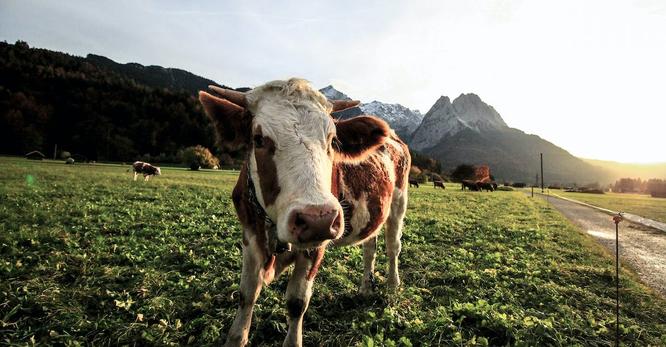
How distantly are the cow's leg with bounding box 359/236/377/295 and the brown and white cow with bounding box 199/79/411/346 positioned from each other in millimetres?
925

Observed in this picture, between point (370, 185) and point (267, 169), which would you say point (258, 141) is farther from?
point (370, 185)

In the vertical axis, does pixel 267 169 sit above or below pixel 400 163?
below

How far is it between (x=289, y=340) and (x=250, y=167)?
2043mm

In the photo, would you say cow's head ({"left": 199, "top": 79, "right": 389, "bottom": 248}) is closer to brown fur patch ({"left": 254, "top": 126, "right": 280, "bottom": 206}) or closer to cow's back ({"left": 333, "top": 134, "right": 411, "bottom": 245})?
brown fur patch ({"left": 254, "top": 126, "right": 280, "bottom": 206})

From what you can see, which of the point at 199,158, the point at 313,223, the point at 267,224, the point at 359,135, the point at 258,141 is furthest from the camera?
the point at 199,158

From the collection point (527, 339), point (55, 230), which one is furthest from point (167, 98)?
point (527, 339)

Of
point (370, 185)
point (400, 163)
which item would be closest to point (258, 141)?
point (370, 185)

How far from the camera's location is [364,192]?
185 inches

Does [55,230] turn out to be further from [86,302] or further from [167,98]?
[167,98]

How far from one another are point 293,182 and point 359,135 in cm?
164

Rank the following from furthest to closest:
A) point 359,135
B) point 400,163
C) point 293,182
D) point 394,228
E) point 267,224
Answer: point 400,163
point 394,228
point 359,135
point 267,224
point 293,182

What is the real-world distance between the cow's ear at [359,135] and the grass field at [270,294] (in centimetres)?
225

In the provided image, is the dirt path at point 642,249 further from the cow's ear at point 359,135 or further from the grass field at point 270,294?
the cow's ear at point 359,135

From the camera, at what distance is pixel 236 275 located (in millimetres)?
5734
